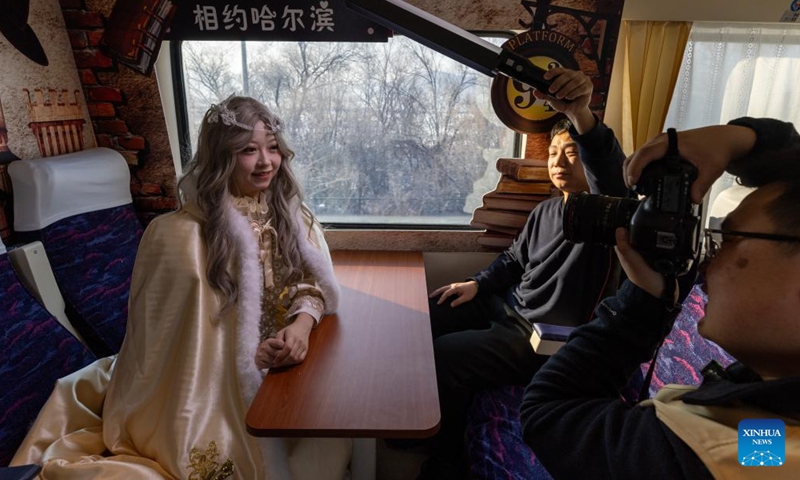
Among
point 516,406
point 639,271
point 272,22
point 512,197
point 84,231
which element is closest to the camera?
point 639,271

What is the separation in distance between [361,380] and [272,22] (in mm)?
1602

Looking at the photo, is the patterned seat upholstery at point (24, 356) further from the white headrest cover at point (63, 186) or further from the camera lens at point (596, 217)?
Result: the camera lens at point (596, 217)

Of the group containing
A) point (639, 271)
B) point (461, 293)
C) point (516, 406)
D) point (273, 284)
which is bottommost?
point (516, 406)

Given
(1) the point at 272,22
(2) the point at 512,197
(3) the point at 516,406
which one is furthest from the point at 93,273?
(2) the point at 512,197

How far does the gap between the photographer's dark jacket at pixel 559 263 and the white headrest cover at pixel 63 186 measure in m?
1.72

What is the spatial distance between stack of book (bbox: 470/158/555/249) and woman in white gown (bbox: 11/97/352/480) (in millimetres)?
1063

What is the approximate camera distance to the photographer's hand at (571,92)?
1.15m

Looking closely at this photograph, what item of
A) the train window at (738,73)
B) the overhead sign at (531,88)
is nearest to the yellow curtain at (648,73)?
the train window at (738,73)

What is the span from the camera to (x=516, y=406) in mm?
1538

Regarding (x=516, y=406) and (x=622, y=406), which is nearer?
(x=622, y=406)

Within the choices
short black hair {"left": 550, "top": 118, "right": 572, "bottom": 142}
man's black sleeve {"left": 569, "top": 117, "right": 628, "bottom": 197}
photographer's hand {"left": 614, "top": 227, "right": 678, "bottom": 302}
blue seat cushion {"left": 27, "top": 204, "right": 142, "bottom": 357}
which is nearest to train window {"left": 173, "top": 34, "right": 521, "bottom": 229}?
short black hair {"left": 550, "top": 118, "right": 572, "bottom": 142}

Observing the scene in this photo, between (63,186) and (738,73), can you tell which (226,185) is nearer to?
(63,186)

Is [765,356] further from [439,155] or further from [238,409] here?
[439,155]

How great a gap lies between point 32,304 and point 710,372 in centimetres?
191
